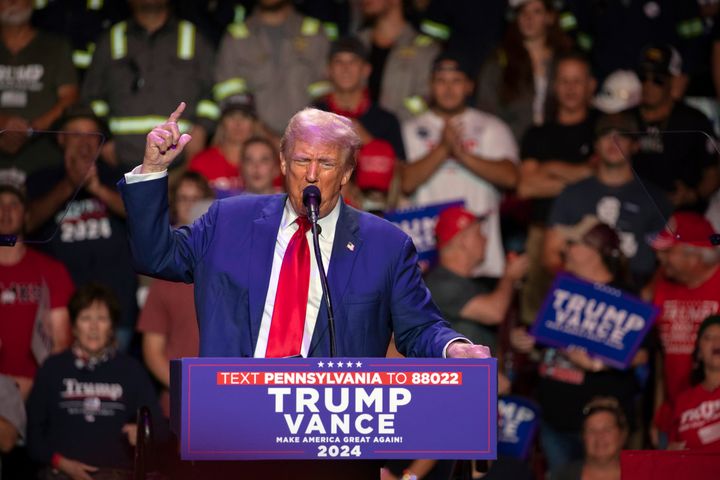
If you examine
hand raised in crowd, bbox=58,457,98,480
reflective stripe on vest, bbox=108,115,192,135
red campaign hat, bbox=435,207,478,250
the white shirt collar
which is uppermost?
reflective stripe on vest, bbox=108,115,192,135

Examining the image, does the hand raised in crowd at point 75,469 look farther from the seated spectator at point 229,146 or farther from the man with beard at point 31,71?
the man with beard at point 31,71

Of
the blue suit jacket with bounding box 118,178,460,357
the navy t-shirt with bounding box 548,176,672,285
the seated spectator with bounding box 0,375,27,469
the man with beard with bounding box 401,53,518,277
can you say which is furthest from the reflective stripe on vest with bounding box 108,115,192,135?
the blue suit jacket with bounding box 118,178,460,357

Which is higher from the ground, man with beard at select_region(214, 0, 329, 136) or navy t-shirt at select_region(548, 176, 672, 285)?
man with beard at select_region(214, 0, 329, 136)

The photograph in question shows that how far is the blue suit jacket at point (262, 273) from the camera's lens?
4270 mm

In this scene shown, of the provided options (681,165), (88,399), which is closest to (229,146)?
(88,399)

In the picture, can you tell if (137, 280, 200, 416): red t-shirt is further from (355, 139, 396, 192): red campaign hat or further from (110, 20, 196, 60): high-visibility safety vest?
(110, 20, 196, 60): high-visibility safety vest

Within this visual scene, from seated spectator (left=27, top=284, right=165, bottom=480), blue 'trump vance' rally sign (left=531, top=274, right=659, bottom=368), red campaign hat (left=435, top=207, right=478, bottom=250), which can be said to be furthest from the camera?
red campaign hat (left=435, top=207, right=478, bottom=250)

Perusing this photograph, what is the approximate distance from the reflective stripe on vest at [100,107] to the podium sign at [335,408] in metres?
5.67

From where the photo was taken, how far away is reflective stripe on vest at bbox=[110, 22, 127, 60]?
9.41 m

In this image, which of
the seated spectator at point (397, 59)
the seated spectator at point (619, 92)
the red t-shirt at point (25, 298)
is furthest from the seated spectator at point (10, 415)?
the seated spectator at point (619, 92)

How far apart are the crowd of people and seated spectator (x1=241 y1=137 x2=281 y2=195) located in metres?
0.01

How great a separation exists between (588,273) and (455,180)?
1216mm

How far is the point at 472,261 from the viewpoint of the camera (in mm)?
8430

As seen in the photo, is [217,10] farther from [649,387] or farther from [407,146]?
[649,387]
